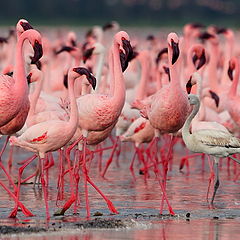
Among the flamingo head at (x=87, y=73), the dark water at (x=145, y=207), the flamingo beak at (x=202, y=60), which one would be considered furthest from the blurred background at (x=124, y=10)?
the flamingo head at (x=87, y=73)

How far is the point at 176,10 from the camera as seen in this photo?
3910 inches

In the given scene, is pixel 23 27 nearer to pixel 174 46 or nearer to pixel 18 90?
pixel 18 90

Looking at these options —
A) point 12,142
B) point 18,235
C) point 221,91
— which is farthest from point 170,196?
point 221,91

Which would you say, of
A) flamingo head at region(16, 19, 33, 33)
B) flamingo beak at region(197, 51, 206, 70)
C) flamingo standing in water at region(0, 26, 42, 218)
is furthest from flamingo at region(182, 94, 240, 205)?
flamingo beak at region(197, 51, 206, 70)

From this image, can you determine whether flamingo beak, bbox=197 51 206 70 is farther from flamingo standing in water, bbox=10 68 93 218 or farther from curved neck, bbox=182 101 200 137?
flamingo standing in water, bbox=10 68 93 218

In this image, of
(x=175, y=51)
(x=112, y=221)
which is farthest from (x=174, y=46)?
(x=112, y=221)

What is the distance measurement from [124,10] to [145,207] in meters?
90.5

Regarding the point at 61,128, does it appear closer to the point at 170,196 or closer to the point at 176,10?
the point at 170,196

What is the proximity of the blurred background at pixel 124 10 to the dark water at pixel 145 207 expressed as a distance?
244 feet

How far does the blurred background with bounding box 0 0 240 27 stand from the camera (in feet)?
303

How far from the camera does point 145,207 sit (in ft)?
37.1

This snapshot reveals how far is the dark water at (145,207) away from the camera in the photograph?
9656 mm

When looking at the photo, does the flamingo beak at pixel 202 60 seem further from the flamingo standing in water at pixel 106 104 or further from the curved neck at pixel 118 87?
the curved neck at pixel 118 87

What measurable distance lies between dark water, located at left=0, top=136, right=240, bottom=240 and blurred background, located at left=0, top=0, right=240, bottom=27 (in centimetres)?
7433
